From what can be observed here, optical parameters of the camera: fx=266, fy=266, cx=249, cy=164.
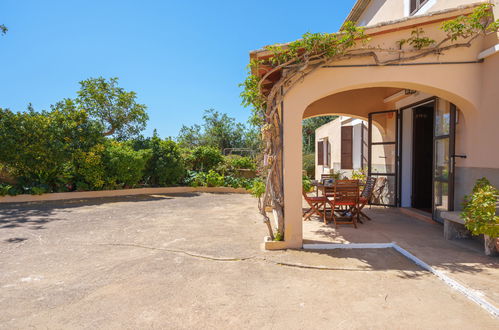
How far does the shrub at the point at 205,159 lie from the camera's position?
41.5 ft

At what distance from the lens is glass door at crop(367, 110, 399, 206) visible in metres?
7.06

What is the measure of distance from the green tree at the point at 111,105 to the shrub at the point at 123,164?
4.12 m

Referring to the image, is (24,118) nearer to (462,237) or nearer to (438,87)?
(438,87)

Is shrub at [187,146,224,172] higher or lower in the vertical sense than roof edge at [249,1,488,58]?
lower

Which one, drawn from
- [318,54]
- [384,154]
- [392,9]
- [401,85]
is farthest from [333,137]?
[318,54]

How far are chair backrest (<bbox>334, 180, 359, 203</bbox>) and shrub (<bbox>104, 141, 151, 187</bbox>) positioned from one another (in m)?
8.02

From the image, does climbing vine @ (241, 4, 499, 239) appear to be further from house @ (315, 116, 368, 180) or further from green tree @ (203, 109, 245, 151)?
green tree @ (203, 109, 245, 151)

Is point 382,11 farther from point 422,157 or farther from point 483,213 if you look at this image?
point 483,213

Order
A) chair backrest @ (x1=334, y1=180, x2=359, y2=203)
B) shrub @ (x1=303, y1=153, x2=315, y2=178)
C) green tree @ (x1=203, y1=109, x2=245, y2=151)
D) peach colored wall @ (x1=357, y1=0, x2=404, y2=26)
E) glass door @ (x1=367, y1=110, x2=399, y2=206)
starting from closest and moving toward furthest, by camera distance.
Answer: chair backrest @ (x1=334, y1=180, x2=359, y2=203) → glass door @ (x1=367, y1=110, x2=399, y2=206) → peach colored wall @ (x1=357, y1=0, x2=404, y2=26) → shrub @ (x1=303, y1=153, x2=315, y2=178) → green tree @ (x1=203, y1=109, x2=245, y2=151)

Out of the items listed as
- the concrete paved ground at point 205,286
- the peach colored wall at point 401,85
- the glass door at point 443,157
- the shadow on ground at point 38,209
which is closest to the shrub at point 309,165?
the shadow on ground at point 38,209

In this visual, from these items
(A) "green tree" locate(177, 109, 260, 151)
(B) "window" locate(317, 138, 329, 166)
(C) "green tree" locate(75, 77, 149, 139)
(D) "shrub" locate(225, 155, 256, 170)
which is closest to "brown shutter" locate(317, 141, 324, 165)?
(B) "window" locate(317, 138, 329, 166)

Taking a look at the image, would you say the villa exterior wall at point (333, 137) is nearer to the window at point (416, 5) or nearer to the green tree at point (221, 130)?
the window at point (416, 5)

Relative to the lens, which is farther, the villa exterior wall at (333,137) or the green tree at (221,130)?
the green tree at (221,130)

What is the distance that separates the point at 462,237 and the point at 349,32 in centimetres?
382
